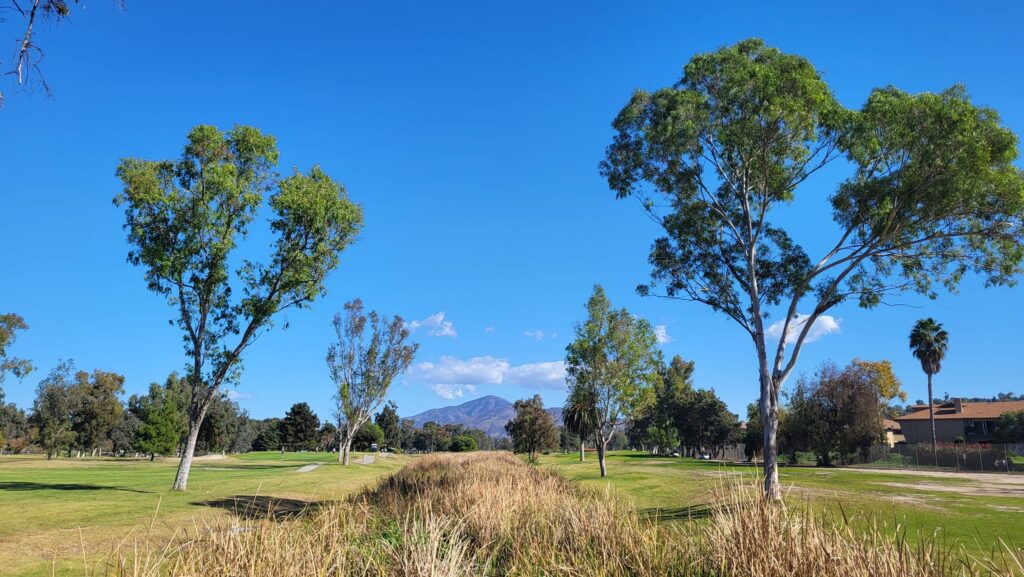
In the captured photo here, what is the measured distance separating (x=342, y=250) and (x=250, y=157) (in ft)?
20.5

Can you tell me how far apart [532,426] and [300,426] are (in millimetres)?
58526

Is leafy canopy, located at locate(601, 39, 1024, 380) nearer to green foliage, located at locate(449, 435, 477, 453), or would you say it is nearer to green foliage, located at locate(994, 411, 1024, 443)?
green foliage, located at locate(994, 411, 1024, 443)

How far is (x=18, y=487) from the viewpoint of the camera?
2383cm

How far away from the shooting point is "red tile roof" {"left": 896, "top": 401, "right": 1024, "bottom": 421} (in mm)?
74812

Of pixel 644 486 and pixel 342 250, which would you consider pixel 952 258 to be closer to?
pixel 644 486

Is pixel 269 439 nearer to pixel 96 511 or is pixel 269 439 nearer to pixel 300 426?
Answer: pixel 300 426

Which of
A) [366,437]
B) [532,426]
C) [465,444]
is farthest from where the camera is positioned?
[465,444]

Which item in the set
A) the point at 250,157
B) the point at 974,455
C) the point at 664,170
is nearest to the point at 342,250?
the point at 250,157

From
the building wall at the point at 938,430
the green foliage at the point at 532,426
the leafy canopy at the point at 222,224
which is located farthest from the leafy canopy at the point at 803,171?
the building wall at the point at 938,430

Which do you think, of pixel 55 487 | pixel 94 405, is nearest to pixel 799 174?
pixel 55 487

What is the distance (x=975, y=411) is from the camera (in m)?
79.1

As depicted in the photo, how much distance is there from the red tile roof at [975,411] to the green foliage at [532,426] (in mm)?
56845

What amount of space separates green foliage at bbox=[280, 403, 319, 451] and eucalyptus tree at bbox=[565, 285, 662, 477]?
273ft

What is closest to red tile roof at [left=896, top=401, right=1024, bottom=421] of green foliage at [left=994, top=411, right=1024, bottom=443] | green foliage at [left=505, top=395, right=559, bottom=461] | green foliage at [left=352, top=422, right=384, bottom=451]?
green foliage at [left=994, top=411, right=1024, bottom=443]
